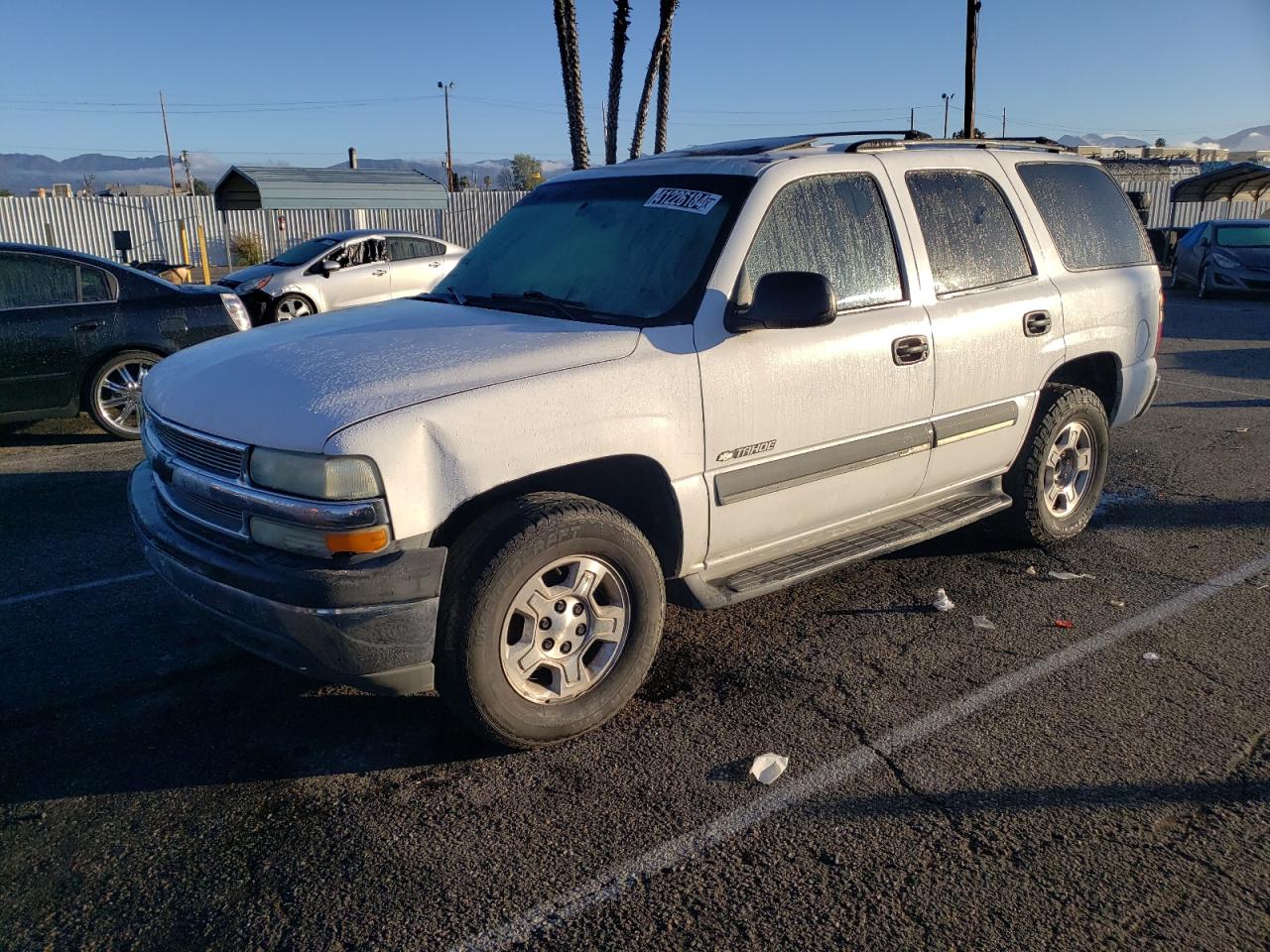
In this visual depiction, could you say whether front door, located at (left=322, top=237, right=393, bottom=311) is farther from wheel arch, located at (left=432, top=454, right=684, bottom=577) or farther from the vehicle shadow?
wheel arch, located at (left=432, top=454, right=684, bottom=577)

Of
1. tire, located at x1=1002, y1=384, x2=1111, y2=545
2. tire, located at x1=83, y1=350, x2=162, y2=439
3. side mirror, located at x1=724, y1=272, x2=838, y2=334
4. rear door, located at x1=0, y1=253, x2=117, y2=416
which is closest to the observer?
side mirror, located at x1=724, y1=272, x2=838, y2=334

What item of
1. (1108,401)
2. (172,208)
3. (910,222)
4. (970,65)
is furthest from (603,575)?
(172,208)

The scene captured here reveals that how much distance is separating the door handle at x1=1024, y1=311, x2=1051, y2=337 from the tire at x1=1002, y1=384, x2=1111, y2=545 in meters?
0.37

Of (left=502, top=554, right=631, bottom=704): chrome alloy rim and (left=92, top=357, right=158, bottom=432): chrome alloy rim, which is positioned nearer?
(left=502, top=554, right=631, bottom=704): chrome alloy rim

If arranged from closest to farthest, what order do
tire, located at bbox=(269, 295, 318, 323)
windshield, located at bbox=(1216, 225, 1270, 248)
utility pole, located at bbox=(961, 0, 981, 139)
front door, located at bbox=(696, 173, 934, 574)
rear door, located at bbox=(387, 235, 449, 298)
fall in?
front door, located at bbox=(696, 173, 934, 574) → tire, located at bbox=(269, 295, 318, 323) → rear door, located at bbox=(387, 235, 449, 298) → windshield, located at bbox=(1216, 225, 1270, 248) → utility pole, located at bbox=(961, 0, 981, 139)

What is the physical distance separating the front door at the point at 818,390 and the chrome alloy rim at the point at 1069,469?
1166 mm

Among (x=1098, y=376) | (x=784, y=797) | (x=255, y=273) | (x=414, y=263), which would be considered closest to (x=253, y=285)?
(x=255, y=273)

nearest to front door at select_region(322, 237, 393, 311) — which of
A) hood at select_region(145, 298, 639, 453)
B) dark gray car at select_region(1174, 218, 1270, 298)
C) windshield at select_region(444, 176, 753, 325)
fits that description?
windshield at select_region(444, 176, 753, 325)

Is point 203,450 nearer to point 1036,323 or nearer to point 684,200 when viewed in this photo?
point 684,200

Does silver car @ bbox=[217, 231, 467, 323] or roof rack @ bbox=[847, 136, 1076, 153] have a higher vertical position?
roof rack @ bbox=[847, 136, 1076, 153]

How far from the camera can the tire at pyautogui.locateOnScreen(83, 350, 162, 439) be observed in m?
7.95

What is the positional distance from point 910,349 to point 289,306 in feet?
42.3

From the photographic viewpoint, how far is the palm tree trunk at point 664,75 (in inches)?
867

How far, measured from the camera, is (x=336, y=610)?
2918 millimetres
